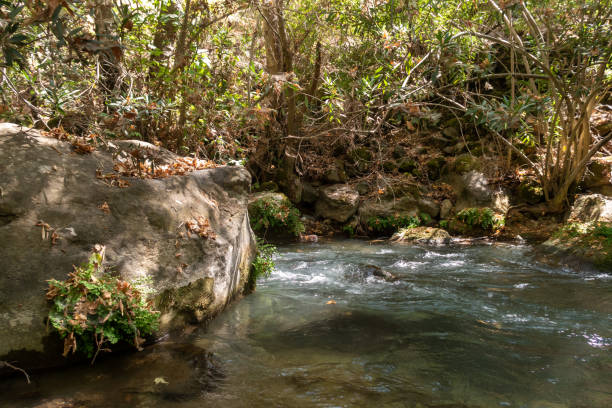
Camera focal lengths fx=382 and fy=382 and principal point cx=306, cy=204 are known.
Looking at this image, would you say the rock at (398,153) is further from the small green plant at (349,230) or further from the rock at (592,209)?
the rock at (592,209)

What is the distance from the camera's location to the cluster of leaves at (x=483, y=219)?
10.8 m

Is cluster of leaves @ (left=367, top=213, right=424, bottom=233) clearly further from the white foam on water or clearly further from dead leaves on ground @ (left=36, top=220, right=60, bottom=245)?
dead leaves on ground @ (left=36, top=220, right=60, bottom=245)

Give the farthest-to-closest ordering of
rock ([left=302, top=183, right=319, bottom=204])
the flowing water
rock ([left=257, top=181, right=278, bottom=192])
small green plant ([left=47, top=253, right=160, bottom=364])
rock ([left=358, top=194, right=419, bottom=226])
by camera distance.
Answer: rock ([left=302, top=183, right=319, bottom=204]) < rock ([left=257, top=181, right=278, bottom=192]) < rock ([left=358, top=194, right=419, bottom=226]) < small green plant ([left=47, top=253, right=160, bottom=364]) < the flowing water

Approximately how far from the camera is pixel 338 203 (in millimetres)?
12117

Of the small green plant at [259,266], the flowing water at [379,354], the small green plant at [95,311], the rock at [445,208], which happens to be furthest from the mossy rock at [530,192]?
the small green plant at [95,311]

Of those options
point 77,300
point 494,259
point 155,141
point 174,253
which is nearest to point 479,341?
point 174,253

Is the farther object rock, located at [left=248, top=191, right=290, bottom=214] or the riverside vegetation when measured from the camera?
rock, located at [left=248, top=191, right=290, bottom=214]

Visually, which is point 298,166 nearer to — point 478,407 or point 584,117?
point 584,117

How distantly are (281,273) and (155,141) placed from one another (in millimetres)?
3581

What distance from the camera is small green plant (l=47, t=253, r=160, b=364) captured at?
3.05 metres

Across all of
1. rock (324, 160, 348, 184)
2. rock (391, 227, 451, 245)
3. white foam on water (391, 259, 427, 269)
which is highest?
rock (324, 160, 348, 184)

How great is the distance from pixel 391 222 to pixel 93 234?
30.8 ft

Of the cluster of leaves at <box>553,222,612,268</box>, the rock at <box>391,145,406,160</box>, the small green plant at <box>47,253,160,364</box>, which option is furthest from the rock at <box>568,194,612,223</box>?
the small green plant at <box>47,253,160,364</box>

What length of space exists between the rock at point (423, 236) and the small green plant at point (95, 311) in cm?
834
